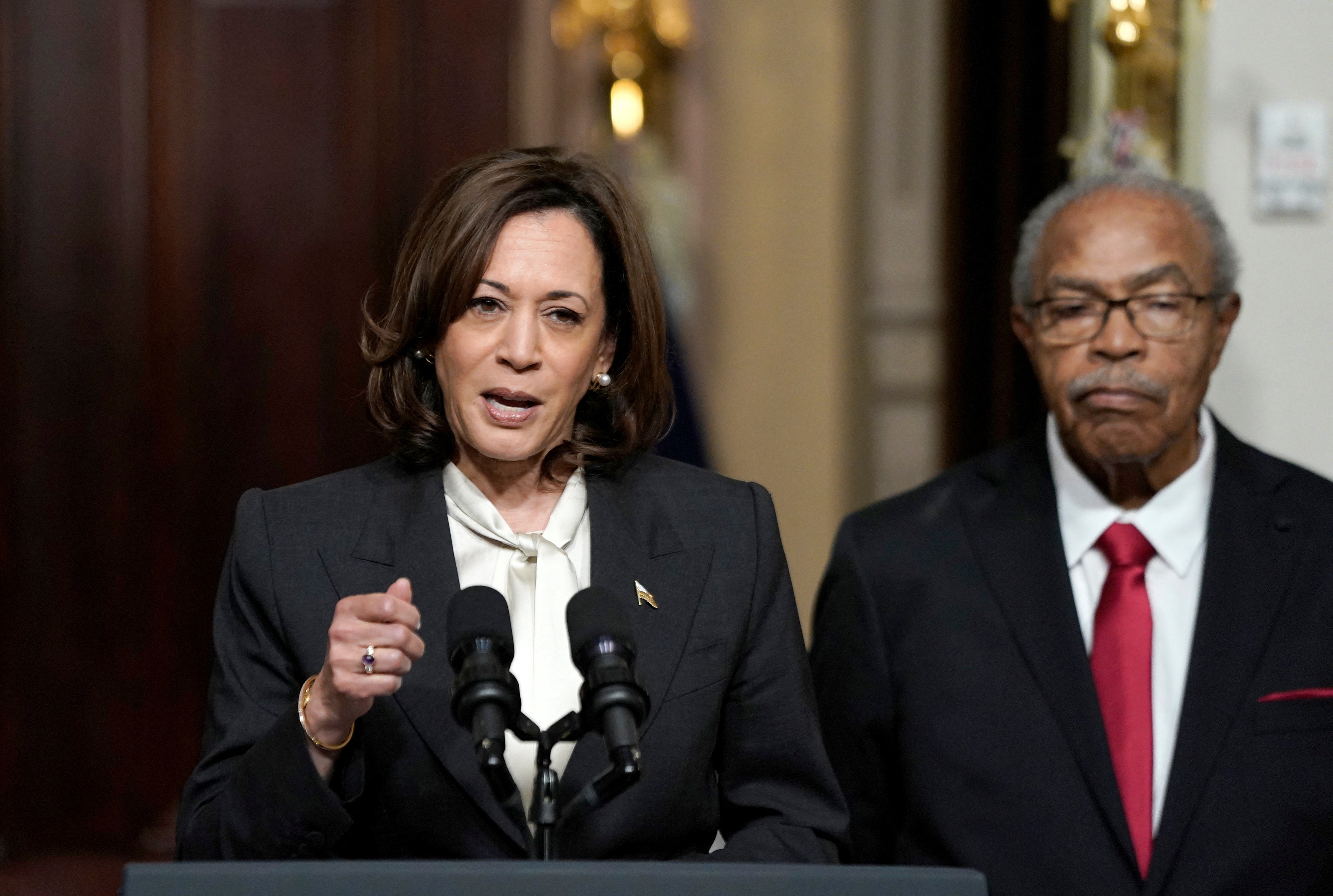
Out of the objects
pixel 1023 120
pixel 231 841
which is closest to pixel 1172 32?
pixel 1023 120

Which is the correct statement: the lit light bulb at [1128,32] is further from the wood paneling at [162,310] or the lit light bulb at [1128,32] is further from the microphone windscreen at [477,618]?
the microphone windscreen at [477,618]

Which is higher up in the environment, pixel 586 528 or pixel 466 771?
pixel 586 528

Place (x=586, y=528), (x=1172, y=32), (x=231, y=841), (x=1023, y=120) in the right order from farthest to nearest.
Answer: (x=1023, y=120) < (x=1172, y=32) < (x=586, y=528) < (x=231, y=841)

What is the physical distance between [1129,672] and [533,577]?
2.98 ft

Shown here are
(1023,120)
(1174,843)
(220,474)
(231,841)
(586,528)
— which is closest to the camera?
(231,841)

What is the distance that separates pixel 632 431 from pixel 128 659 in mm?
2147

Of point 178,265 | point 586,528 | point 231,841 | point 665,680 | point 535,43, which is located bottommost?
point 231,841

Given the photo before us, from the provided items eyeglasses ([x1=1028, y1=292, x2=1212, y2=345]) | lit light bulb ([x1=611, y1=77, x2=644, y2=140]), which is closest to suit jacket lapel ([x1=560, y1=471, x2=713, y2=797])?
eyeglasses ([x1=1028, y1=292, x2=1212, y2=345])

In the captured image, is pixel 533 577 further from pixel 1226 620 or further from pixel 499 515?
pixel 1226 620

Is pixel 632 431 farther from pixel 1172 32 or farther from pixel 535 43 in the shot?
pixel 535 43

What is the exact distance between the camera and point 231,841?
143 centimetres

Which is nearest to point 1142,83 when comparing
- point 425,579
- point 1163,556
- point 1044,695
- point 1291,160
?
point 1291,160

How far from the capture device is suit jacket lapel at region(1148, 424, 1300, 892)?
1.91m

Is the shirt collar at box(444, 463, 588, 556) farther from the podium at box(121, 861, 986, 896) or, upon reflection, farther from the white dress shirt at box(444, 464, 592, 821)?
the podium at box(121, 861, 986, 896)
